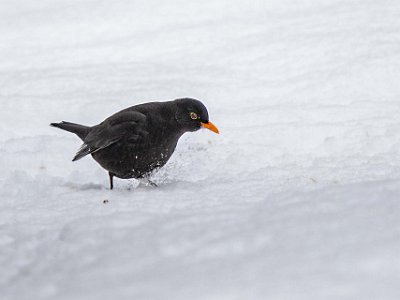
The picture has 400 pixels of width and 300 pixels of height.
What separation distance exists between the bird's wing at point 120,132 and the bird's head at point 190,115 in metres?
0.32

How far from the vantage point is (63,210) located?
4.11 meters

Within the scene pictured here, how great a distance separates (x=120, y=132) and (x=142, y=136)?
17 centimetres

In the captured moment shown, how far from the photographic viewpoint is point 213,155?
6551 millimetres

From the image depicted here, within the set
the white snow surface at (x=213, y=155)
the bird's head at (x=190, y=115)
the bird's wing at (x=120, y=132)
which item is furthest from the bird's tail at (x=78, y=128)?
the bird's head at (x=190, y=115)

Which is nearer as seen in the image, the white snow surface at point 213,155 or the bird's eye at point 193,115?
the white snow surface at point 213,155

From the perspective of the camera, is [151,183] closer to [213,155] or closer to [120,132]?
[120,132]

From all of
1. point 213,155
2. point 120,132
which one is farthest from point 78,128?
point 213,155

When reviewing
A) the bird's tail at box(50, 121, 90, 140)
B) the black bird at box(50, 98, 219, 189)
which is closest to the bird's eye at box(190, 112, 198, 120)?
the black bird at box(50, 98, 219, 189)

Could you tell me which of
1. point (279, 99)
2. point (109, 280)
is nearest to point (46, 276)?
point (109, 280)

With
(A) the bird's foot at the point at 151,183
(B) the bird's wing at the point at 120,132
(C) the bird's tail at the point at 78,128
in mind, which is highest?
(B) the bird's wing at the point at 120,132

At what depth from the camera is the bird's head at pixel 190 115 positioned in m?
5.53

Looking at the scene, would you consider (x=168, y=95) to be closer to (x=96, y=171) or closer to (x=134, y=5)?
(x=96, y=171)

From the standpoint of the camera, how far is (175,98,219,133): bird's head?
5.53m

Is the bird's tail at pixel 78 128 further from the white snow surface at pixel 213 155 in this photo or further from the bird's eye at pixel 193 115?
the bird's eye at pixel 193 115
